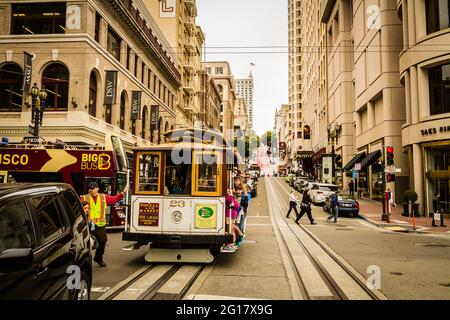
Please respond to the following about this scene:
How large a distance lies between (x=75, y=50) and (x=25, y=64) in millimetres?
3100

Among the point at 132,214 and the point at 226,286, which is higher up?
the point at 132,214

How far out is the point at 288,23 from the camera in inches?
4958

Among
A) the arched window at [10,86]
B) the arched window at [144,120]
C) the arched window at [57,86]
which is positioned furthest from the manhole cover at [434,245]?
the arched window at [144,120]

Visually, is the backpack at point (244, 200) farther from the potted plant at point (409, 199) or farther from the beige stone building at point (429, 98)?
the beige stone building at point (429, 98)

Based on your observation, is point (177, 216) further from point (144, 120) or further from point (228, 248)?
point (144, 120)

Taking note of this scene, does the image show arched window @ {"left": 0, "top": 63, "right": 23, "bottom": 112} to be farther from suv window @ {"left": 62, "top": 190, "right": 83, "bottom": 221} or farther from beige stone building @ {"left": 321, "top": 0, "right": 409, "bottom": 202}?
beige stone building @ {"left": 321, "top": 0, "right": 409, "bottom": 202}

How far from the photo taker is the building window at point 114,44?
27.6 m

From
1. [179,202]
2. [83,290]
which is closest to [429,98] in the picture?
[179,202]

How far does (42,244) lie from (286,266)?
6.13 m

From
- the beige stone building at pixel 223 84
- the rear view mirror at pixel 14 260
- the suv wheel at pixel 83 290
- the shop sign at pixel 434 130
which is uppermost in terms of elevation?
the beige stone building at pixel 223 84

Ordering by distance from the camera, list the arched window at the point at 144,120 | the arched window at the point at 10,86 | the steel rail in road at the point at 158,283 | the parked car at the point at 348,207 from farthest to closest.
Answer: the arched window at the point at 144,120 → the arched window at the point at 10,86 → the parked car at the point at 348,207 → the steel rail in road at the point at 158,283

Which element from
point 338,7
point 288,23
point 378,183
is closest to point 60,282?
point 378,183

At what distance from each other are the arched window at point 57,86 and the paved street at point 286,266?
38.9ft
